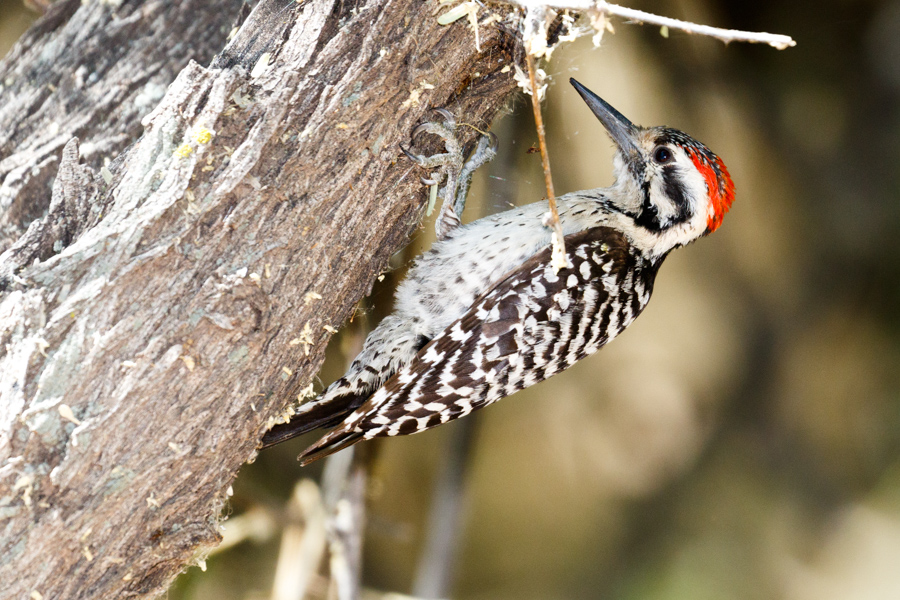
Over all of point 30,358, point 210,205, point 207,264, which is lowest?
point 30,358

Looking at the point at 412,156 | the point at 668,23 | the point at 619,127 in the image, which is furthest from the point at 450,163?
the point at 668,23

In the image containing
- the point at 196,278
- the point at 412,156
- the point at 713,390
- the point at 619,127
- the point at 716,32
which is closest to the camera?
the point at 716,32

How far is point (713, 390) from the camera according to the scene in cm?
440

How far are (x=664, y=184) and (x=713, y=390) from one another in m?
2.32

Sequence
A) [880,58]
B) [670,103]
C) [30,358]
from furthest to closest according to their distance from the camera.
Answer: [670,103] → [880,58] → [30,358]

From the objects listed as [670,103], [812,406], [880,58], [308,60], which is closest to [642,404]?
[812,406]

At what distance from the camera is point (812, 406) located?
167 inches

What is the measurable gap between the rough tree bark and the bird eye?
782mm

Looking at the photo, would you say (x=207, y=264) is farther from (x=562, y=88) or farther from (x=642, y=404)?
(x=642, y=404)

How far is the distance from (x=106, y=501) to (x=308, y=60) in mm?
1424

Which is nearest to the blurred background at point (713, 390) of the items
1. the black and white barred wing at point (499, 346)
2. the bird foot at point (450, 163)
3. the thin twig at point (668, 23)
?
the bird foot at point (450, 163)

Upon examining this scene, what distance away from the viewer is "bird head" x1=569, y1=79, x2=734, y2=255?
8.32 ft

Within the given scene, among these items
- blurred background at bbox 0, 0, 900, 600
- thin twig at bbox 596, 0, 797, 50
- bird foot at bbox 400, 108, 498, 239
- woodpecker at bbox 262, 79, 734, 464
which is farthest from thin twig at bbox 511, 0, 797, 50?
blurred background at bbox 0, 0, 900, 600

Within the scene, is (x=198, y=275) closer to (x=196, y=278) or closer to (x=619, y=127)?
(x=196, y=278)
